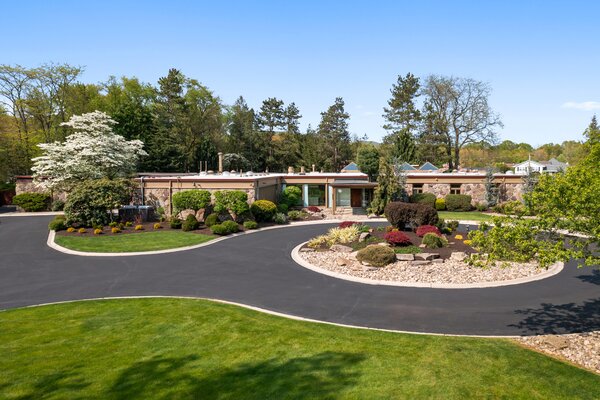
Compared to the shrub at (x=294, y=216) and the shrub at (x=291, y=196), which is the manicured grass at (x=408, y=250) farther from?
the shrub at (x=291, y=196)

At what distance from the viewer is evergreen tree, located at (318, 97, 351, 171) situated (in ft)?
A: 255

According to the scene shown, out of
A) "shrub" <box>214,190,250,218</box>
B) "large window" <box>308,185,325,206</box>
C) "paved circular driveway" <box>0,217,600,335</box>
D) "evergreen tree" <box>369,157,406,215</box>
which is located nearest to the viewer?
"paved circular driveway" <box>0,217,600,335</box>

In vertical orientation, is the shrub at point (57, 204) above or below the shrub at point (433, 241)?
above

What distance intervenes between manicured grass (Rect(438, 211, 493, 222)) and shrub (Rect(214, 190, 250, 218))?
18908mm

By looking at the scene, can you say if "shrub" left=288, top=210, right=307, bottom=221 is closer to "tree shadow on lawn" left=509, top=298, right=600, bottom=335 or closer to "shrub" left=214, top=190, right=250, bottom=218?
"shrub" left=214, top=190, right=250, bottom=218

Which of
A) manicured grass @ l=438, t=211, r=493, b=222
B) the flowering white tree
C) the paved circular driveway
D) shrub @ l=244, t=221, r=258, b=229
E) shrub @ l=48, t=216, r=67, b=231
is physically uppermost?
the flowering white tree

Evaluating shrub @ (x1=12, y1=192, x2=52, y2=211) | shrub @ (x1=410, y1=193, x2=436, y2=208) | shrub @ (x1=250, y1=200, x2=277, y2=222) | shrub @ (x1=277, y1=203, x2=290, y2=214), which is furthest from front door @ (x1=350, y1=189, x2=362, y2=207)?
shrub @ (x1=12, y1=192, x2=52, y2=211)

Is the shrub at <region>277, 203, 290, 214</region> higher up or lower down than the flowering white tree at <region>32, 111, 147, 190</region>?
lower down

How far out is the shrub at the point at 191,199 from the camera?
32000 mm

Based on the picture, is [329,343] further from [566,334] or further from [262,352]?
[566,334]

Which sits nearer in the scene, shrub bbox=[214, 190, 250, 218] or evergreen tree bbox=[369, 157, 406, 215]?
shrub bbox=[214, 190, 250, 218]

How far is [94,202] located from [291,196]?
1948 cm

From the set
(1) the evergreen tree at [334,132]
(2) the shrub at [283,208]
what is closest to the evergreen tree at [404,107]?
(1) the evergreen tree at [334,132]

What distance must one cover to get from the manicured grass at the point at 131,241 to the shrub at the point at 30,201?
19411mm
